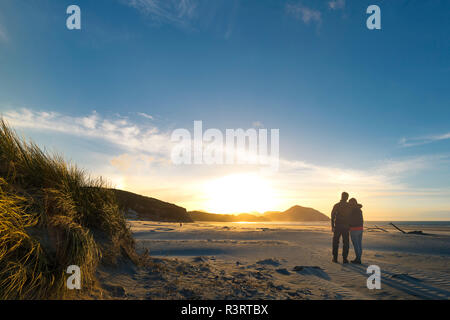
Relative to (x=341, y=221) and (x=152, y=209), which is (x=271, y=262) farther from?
(x=152, y=209)

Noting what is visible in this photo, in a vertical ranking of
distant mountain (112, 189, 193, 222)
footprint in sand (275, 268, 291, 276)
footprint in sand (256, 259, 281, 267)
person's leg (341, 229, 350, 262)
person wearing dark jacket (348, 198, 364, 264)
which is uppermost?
person wearing dark jacket (348, 198, 364, 264)

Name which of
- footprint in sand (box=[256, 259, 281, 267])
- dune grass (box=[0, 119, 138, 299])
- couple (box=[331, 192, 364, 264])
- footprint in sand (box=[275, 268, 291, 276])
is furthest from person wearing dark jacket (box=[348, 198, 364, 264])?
dune grass (box=[0, 119, 138, 299])

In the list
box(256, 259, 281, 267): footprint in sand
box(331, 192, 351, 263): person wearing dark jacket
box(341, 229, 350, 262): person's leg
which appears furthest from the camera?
box(331, 192, 351, 263): person wearing dark jacket

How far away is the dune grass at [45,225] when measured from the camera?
3.40 meters

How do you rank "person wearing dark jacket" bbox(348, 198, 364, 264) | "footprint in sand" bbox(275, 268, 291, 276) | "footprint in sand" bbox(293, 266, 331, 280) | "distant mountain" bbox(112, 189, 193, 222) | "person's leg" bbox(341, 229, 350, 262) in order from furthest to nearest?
"distant mountain" bbox(112, 189, 193, 222)
"person wearing dark jacket" bbox(348, 198, 364, 264)
"person's leg" bbox(341, 229, 350, 262)
"footprint in sand" bbox(275, 268, 291, 276)
"footprint in sand" bbox(293, 266, 331, 280)

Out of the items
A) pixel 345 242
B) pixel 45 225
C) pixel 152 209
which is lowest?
pixel 152 209

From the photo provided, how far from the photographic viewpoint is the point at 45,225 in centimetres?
403

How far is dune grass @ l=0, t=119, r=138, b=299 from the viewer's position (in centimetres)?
340

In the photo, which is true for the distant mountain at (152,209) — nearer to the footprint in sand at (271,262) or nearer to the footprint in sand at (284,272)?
the footprint in sand at (271,262)

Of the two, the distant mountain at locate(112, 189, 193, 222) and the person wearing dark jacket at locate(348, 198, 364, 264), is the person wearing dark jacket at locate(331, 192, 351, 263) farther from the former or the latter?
the distant mountain at locate(112, 189, 193, 222)

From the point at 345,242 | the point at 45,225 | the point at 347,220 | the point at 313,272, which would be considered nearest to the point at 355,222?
the point at 347,220
